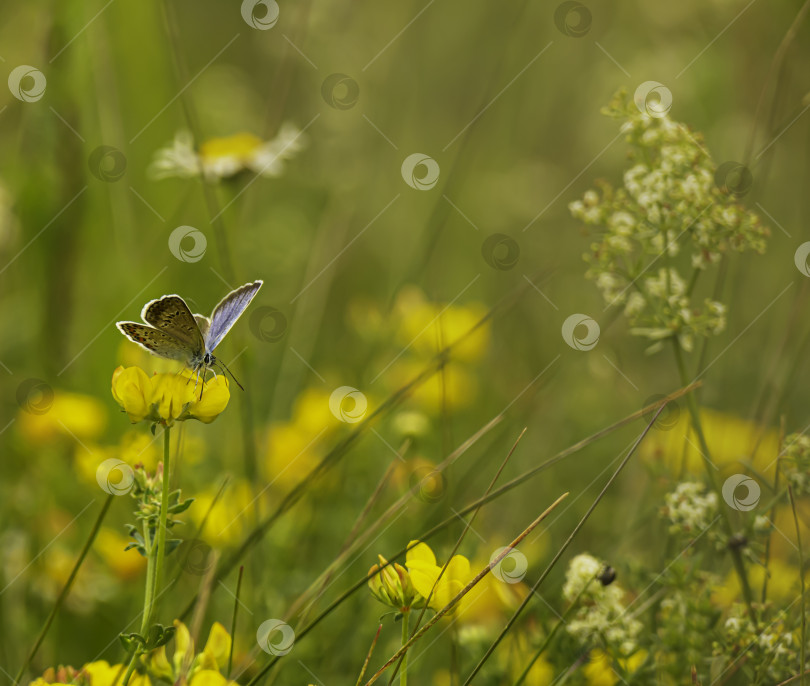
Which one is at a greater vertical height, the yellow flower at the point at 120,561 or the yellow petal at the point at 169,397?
the yellow petal at the point at 169,397

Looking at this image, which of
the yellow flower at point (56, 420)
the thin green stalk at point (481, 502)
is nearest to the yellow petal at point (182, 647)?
the thin green stalk at point (481, 502)

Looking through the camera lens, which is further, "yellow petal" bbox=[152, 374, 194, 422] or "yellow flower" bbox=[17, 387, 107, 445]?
"yellow flower" bbox=[17, 387, 107, 445]

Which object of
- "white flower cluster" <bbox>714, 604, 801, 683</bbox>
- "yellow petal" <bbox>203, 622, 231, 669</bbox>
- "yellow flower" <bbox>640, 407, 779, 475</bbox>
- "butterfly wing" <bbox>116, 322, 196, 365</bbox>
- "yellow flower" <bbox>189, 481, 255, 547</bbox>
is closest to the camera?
"yellow petal" <bbox>203, 622, 231, 669</bbox>

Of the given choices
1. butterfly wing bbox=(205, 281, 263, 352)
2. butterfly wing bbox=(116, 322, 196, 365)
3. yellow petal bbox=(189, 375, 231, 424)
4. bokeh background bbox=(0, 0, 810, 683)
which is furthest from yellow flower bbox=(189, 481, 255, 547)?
yellow petal bbox=(189, 375, 231, 424)

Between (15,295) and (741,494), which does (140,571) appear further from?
(15,295)

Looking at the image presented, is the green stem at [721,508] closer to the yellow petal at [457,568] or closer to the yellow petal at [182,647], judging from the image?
the yellow petal at [457,568]

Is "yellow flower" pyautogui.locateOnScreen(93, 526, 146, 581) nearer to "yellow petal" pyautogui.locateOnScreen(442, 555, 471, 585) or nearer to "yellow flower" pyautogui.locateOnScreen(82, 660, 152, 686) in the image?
"yellow flower" pyautogui.locateOnScreen(82, 660, 152, 686)

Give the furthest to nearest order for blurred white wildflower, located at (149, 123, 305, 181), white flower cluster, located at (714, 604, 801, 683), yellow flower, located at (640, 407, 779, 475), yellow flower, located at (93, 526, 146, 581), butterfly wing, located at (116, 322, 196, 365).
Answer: blurred white wildflower, located at (149, 123, 305, 181), yellow flower, located at (640, 407, 779, 475), yellow flower, located at (93, 526, 146, 581), butterfly wing, located at (116, 322, 196, 365), white flower cluster, located at (714, 604, 801, 683)
